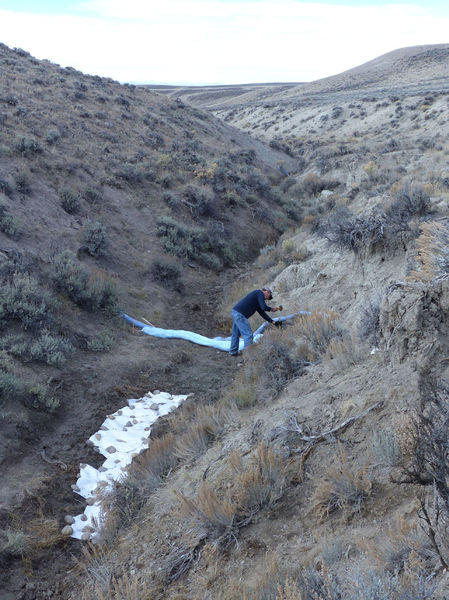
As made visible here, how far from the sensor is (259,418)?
5.66 m

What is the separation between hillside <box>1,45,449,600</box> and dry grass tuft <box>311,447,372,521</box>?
1 centimetres

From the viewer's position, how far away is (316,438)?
4.56 metres

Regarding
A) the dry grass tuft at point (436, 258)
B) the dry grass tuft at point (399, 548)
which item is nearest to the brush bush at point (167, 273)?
the dry grass tuft at point (436, 258)

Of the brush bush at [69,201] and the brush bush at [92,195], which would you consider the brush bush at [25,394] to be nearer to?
the brush bush at [69,201]

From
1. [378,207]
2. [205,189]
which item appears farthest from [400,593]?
[205,189]

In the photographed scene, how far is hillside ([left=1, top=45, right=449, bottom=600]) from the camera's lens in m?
3.28

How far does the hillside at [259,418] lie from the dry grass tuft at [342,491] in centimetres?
1

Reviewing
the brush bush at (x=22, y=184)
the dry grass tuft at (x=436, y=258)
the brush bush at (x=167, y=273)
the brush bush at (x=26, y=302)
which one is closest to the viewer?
the dry grass tuft at (x=436, y=258)

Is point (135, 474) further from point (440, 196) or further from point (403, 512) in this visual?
point (440, 196)

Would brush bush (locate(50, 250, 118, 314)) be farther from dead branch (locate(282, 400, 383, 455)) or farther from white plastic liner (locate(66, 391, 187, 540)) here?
dead branch (locate(282, 400, 383, 455))

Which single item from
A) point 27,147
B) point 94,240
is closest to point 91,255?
point 94,240

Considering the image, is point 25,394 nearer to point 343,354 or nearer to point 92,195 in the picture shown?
point 343,354

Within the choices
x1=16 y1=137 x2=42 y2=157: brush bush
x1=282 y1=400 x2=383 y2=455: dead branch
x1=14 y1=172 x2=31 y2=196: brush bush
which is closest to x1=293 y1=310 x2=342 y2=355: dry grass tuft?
x1=282 y1=400 x2=383 y2=455: dead branch

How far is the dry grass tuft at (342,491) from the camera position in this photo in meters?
3.65
